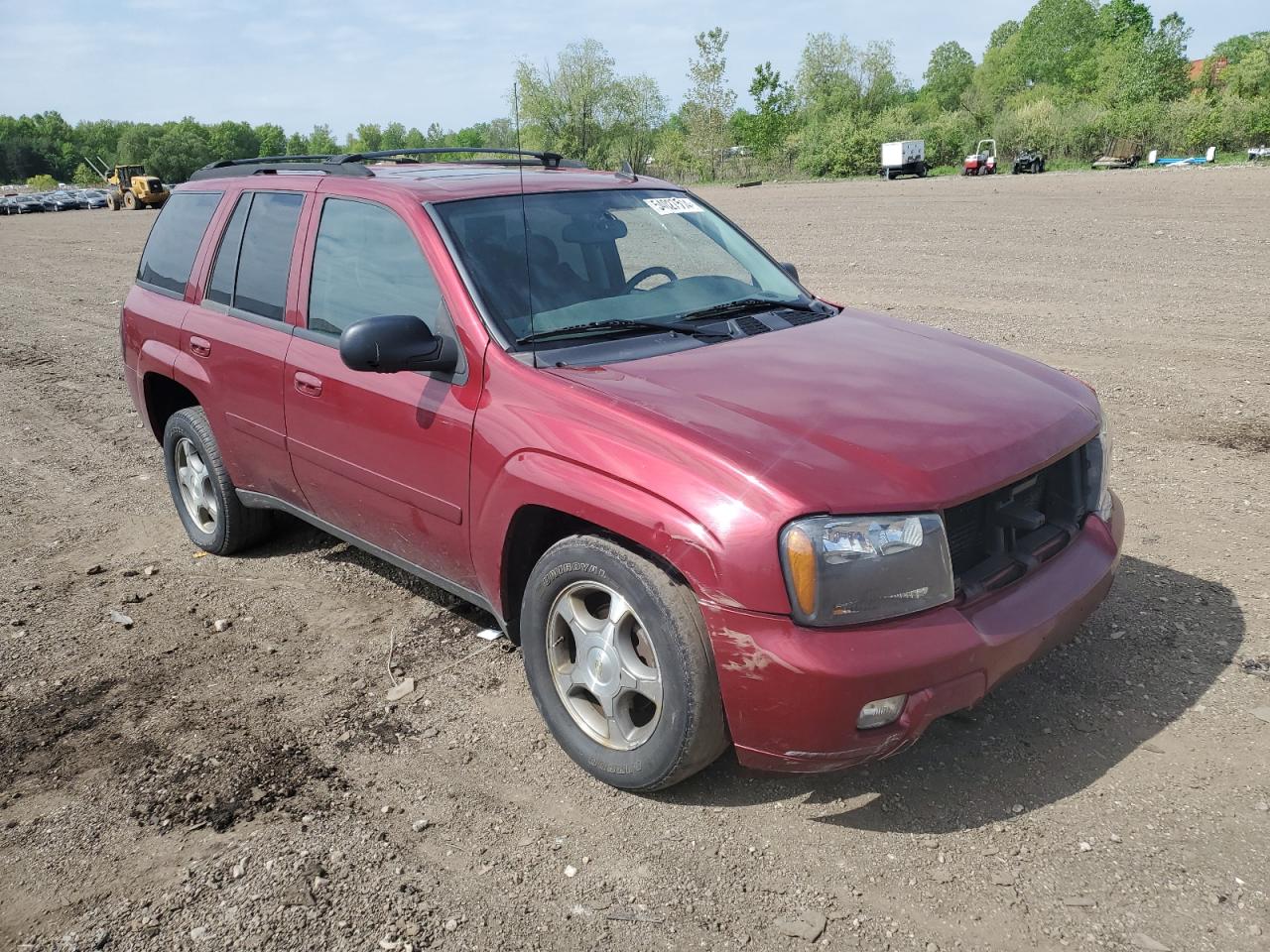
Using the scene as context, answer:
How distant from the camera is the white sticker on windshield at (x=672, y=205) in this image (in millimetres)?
4398

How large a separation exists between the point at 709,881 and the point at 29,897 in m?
1.92

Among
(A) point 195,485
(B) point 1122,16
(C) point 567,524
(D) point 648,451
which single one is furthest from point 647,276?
(B) point 1122,16

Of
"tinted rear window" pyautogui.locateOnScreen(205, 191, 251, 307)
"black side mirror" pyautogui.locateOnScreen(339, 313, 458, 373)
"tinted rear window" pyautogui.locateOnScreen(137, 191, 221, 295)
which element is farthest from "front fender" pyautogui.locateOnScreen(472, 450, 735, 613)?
"tinted rear window" pyautogui.locateOnScreen(137, 191, 221, 295)

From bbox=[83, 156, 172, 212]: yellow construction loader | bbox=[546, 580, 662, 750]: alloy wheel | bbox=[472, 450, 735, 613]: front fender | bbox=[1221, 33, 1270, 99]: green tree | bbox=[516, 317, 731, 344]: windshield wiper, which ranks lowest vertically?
bbox=[546, 580, 662, 750]: alloy wheel

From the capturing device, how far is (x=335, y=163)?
4.46 m

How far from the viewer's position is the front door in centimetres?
355

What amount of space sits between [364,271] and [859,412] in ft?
6.69

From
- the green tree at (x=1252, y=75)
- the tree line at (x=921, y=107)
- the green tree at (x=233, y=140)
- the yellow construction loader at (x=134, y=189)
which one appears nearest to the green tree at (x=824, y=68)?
the tree line at (x=921, y=107)

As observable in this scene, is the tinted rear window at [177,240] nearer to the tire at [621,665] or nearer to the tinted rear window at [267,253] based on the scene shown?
the tinted rear window at [267,253]

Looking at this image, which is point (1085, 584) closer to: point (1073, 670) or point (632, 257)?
point (1073, 670)

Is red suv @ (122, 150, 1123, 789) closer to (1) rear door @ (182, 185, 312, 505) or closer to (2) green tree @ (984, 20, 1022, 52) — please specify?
(1) rear door @ (182, 185, 312, 505)

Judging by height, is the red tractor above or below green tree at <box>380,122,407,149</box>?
below

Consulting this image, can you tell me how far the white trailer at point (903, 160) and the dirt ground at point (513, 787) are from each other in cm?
5128

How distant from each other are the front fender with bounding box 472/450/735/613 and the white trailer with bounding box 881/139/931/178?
54.0 m
